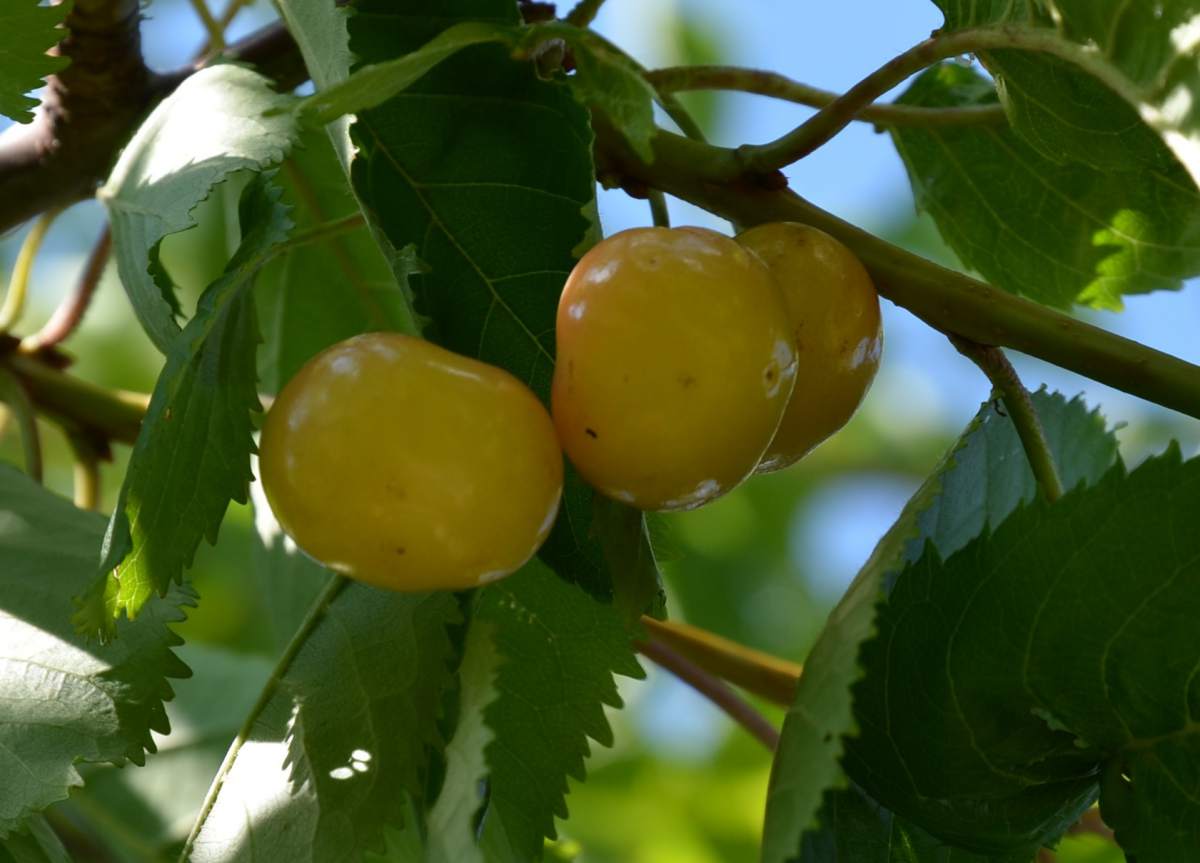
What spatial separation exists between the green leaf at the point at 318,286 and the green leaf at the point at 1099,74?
0.55m

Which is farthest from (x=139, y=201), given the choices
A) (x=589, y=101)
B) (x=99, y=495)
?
(x=99, y=495)

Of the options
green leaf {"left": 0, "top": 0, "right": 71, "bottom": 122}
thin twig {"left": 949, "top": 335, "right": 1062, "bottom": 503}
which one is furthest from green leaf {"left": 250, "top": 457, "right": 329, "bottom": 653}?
thin twig {"left": 949, "top": 335, "right": 1062, "bottom": 503}

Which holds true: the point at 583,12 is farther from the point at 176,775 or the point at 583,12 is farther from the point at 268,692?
the point at 176,775

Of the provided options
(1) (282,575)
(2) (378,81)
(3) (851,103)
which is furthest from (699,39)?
(2) (378,81)

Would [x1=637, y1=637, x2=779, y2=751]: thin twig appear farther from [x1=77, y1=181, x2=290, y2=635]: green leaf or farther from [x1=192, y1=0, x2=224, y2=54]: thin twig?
[x1=192, y1=0, x2=224, y2=54]: thin twig

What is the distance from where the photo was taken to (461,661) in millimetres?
758

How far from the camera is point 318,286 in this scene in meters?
1.29

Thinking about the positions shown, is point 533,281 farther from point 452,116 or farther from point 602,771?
point 602,771

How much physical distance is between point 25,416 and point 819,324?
2.47ft

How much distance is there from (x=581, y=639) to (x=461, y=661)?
13 cm

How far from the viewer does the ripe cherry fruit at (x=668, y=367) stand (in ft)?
2.22

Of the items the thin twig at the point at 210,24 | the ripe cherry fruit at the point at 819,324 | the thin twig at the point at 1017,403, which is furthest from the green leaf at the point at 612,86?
the thin twig at the point at 210,24

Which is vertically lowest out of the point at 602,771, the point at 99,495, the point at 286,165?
the point at 602,771

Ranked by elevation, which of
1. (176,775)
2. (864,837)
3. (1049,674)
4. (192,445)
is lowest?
(176,775)
